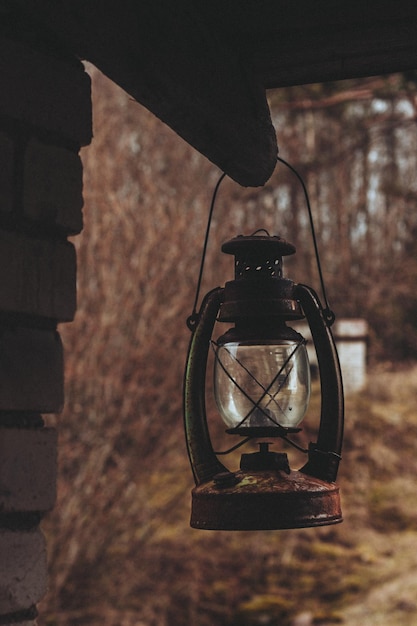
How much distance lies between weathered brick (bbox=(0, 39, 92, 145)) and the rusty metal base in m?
0.62

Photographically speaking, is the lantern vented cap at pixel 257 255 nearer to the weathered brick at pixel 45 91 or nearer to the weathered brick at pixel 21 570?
the weathered brick at pixel 45 91

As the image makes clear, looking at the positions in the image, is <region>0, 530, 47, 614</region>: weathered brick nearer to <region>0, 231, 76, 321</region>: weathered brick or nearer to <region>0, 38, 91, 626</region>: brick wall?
<region>0, 38, 91, 626</region>: brick wall

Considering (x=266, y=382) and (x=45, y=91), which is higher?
(x=45, y=91)

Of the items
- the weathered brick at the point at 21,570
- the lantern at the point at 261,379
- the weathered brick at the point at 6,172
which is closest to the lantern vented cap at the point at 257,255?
the lantern at the point at 261,379

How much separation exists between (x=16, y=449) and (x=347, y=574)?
20.5ft

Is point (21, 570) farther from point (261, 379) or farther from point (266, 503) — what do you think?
point (261, 379)

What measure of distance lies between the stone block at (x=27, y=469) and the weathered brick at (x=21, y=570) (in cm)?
4

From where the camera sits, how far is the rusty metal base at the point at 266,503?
5.12ft

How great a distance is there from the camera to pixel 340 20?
5.55 feet

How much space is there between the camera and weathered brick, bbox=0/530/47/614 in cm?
146

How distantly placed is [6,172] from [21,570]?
0.59 metres

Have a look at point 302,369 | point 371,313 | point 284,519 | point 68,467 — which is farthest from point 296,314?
point 371,313

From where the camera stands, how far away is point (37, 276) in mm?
1563

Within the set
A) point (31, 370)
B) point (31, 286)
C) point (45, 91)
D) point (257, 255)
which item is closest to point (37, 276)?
point (31, 286)
